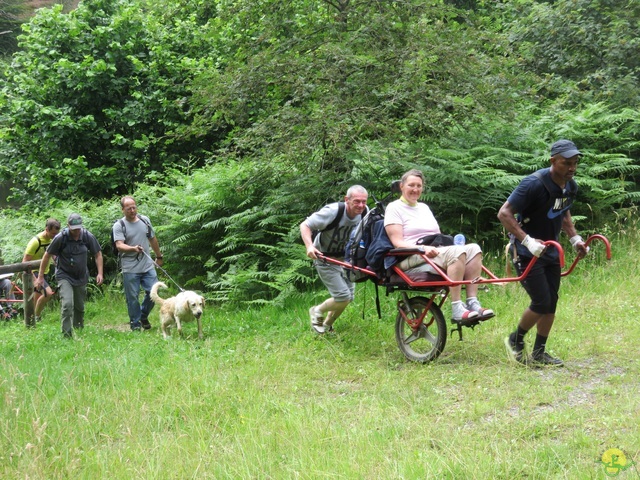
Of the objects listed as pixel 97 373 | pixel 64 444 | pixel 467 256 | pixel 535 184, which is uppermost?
pixel 535 184

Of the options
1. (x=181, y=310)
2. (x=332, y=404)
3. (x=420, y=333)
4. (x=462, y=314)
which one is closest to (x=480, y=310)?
(x=462, y=314)

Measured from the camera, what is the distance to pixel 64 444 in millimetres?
5055

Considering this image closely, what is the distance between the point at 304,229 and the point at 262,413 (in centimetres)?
294

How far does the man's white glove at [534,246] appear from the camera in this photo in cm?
623

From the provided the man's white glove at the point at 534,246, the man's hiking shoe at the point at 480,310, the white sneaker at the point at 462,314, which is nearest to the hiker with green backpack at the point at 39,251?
the white sneaker at the point at 462,314

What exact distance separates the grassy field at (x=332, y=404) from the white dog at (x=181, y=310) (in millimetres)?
505

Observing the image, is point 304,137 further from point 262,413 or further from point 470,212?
point 262,413

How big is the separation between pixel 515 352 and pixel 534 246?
1.39 meters

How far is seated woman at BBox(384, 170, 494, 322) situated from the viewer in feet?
22.7

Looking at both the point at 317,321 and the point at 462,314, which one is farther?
the point at 317,321

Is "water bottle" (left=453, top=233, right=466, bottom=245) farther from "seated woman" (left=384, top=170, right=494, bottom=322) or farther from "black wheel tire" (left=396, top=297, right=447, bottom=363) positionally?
"black wheel tire" (left=396, top=297, right=447, bottom=363)

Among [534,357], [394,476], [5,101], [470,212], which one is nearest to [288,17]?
[470,212]

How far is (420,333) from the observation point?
7.72 metres

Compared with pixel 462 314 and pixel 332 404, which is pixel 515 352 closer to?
pixel 462 314
